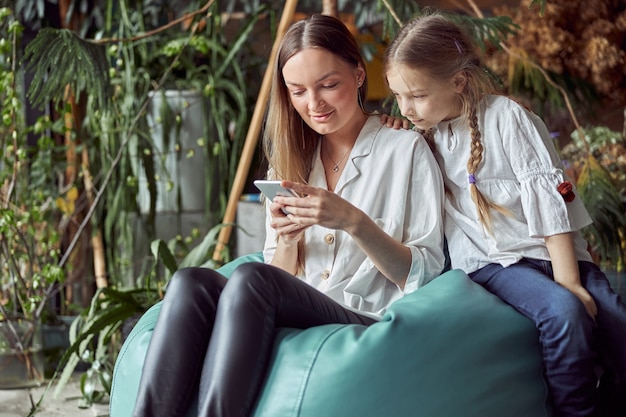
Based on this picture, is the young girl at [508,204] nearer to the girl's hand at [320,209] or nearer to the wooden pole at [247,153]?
the girl's hand at [320,209]

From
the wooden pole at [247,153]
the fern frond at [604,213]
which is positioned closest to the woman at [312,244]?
the fern frond at [604,213]

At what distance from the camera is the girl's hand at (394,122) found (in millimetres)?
2008

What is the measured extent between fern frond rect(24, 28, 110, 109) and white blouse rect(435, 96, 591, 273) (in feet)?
3.59

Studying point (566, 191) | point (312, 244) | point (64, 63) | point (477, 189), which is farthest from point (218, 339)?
point (64, 63)

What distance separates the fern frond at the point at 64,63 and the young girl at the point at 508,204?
1.01m

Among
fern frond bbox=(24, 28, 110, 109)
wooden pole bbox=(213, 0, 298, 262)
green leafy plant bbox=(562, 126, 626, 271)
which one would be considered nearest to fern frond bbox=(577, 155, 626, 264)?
green leafy plant bbox=(562, 126, 626, 271)

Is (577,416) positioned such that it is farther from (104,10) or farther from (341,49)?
(104,10)

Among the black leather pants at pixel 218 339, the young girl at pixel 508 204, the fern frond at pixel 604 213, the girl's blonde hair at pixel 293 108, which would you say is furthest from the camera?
the fern frond at pixel 604 213

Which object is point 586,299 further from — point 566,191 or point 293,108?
point 293,108

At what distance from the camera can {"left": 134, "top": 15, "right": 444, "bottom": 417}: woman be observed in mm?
1618

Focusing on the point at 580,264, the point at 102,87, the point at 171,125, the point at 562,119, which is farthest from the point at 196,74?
the point at 580,264

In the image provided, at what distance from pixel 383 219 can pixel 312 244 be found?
0.57ft

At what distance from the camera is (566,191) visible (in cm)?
179

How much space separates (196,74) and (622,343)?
7.17ft
